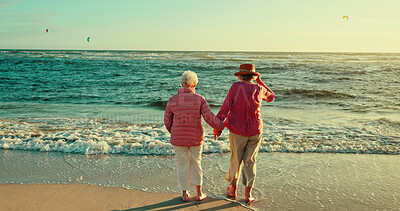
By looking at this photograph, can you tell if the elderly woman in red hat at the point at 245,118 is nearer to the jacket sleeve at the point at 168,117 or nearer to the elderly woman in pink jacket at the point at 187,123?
the elderly woman in pink jacket at the point at 187,123

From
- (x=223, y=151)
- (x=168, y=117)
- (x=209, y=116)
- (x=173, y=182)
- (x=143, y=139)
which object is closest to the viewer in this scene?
(x=209, y=116)

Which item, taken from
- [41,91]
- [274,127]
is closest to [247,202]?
[274,127]

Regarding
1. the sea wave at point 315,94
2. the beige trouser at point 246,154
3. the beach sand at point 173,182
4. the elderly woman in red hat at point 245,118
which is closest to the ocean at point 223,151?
the beach sand at point 173,182

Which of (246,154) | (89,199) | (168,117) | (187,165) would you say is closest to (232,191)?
(246,154)

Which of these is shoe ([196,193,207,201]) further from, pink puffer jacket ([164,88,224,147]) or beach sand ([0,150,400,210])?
pink puffer jacket ([164,88,224,147])

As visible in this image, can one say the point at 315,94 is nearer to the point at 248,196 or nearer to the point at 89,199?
the point at 248,196

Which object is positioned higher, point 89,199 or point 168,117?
point 168,117

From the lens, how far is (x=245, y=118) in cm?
347

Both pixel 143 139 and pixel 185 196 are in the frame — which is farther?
pixel 143 139

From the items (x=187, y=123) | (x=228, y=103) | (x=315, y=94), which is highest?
(x=228, y=103)

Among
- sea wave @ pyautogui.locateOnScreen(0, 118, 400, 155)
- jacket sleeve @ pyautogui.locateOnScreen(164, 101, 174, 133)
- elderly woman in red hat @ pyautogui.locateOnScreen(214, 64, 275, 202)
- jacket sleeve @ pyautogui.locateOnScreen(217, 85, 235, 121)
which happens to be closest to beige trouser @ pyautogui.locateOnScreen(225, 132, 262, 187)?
elderly woman in red hat @ pyautogui.locateOnScreen(214, 64, 275, 202)

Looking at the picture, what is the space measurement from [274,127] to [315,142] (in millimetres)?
1539

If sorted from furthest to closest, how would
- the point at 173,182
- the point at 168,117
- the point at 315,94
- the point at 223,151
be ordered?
the point at 315,94 → the point at 223,151 → the point at 173,182 → the point at 168,117

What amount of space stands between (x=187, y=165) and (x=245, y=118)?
0.86 m
